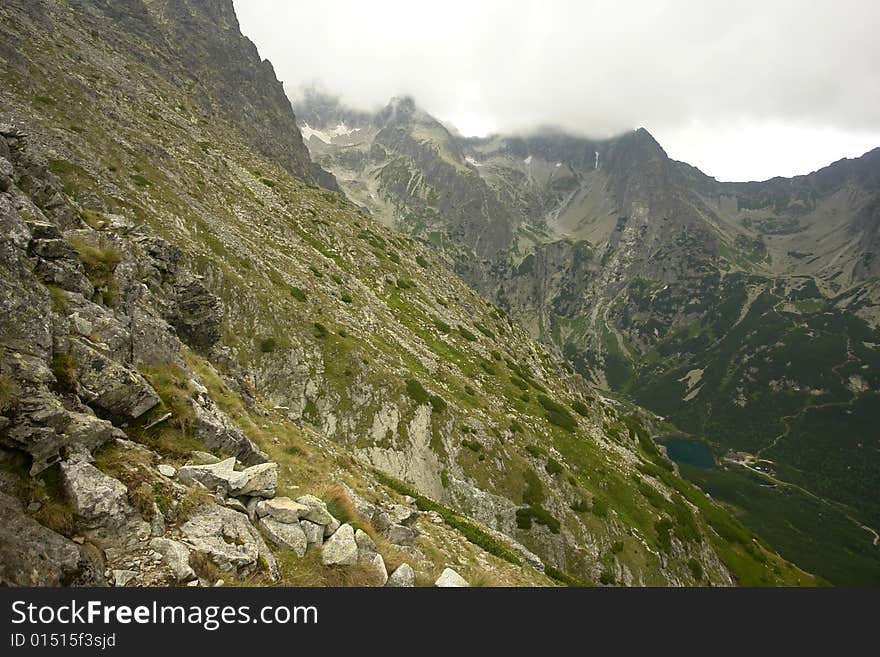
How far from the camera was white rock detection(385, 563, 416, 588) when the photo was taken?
40.4 ft

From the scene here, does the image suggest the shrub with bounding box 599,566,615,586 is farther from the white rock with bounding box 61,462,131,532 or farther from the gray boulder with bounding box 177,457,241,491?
the white rock with bounding box 61,462,131,532

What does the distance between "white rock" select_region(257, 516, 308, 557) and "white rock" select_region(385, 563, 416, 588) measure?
2.58 metres

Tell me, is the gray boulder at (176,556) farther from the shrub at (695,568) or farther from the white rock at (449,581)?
the shrub at (695,568)

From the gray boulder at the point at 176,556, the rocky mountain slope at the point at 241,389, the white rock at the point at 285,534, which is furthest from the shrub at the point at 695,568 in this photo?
the gray boulder at the point at 176,556

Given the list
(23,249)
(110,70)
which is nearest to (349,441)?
(23,249)

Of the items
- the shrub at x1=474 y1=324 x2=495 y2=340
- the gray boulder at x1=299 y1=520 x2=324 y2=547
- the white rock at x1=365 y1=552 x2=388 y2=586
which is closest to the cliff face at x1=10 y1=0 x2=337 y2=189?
the shrub at x1=474 y1=324 x2=495 y2=340

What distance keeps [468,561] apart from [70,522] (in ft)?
54.5

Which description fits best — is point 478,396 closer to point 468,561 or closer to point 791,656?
point 468,561

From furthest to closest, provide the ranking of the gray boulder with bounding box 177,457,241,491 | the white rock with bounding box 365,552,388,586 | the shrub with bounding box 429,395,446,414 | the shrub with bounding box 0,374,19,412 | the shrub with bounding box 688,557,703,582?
1. the shrub with bounding box 429,395,446,414
2. the shrub with bounding box 688,557,703,582
3. the gray boulder with bounding box 177,457,241,491
4. the white rock with bounding box 365,552,388,586
5. the shrub with bounding box 0,374,19,412

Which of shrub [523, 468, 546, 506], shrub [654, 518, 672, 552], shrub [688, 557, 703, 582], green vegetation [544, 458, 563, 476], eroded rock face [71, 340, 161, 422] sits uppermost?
eroded rock face [71, 340, 161, 422]

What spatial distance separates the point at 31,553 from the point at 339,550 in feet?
21.2

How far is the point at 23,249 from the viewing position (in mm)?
15531

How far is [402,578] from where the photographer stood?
40.8 feet

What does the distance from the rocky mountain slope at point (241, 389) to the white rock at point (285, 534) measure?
59 mm
